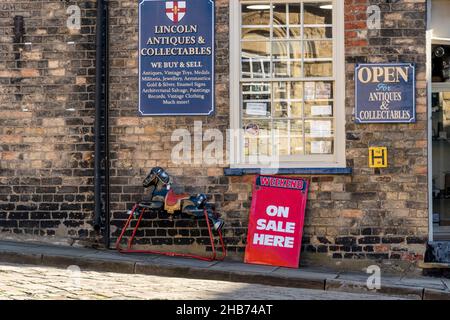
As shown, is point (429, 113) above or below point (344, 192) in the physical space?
above

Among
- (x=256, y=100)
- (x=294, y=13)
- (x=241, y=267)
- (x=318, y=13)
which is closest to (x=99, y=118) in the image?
(x=256, y=100)

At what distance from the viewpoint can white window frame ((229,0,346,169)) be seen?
33.4 feet

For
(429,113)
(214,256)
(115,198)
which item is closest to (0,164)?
(115,198)

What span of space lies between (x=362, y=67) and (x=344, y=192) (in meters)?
1.62

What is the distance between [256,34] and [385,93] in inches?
73.2

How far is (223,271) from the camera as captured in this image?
30.1ft

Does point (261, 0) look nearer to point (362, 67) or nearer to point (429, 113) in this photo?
point (362, 67)

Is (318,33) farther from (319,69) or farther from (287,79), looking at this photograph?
(287,79)

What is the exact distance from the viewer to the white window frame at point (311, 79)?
10188 mm

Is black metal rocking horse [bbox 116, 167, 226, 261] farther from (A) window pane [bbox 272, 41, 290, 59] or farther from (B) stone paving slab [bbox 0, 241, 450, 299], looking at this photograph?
(A) window pane [bbox 272, 41, 290, 59]

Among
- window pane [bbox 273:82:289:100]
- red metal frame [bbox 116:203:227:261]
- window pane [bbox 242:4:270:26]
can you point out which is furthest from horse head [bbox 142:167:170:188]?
window pane [bbox 242:4:270:26]

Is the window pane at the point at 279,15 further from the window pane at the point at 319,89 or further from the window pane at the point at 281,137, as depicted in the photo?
the window pane at the point at 281,137

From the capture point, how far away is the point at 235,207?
10227 mm

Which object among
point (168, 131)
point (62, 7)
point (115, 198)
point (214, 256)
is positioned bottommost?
point (214, 256)
